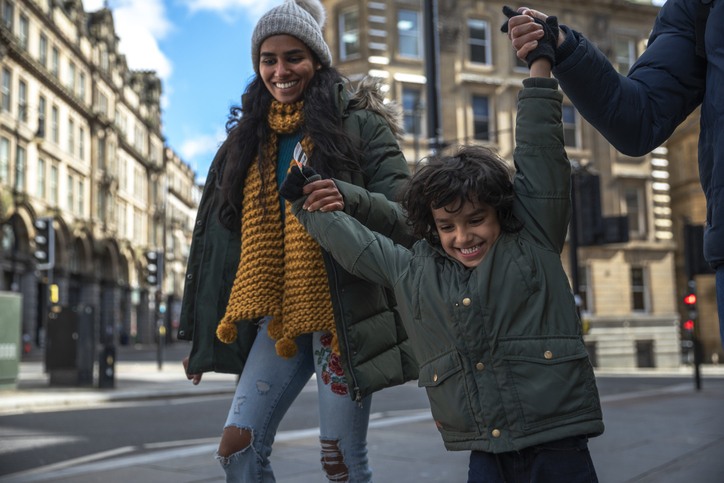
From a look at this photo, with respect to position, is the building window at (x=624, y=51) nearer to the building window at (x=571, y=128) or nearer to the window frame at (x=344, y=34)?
the building window at (x=571, y=128)

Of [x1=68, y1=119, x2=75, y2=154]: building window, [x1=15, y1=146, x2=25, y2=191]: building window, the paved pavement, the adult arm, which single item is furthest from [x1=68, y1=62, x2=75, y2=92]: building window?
the adult arm

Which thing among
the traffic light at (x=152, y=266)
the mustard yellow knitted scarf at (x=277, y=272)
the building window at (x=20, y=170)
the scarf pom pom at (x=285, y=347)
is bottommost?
the scarf pom pom at (x=285, y=347)

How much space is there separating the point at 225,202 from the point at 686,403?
9.36m

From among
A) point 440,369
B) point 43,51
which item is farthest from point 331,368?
point 43,51

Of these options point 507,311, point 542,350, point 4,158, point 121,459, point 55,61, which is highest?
point 55,61

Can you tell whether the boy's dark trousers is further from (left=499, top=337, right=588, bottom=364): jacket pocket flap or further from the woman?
the woman

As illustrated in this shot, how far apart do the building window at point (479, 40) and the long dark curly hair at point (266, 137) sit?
83.5ft

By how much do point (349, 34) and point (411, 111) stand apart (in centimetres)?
381

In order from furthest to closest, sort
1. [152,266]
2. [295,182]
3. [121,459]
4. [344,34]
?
1. [344,34]
2. [152,266]
3. [121,459]
4. [295,182]

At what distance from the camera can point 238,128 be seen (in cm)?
292

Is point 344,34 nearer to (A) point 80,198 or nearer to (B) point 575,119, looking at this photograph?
(B) point 575,119

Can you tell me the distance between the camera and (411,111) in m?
25.5

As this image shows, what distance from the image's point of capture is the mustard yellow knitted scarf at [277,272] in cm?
262

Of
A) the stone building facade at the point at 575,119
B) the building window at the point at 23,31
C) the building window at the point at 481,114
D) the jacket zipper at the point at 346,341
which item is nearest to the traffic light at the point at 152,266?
the stone building facade at the point at 575,119
